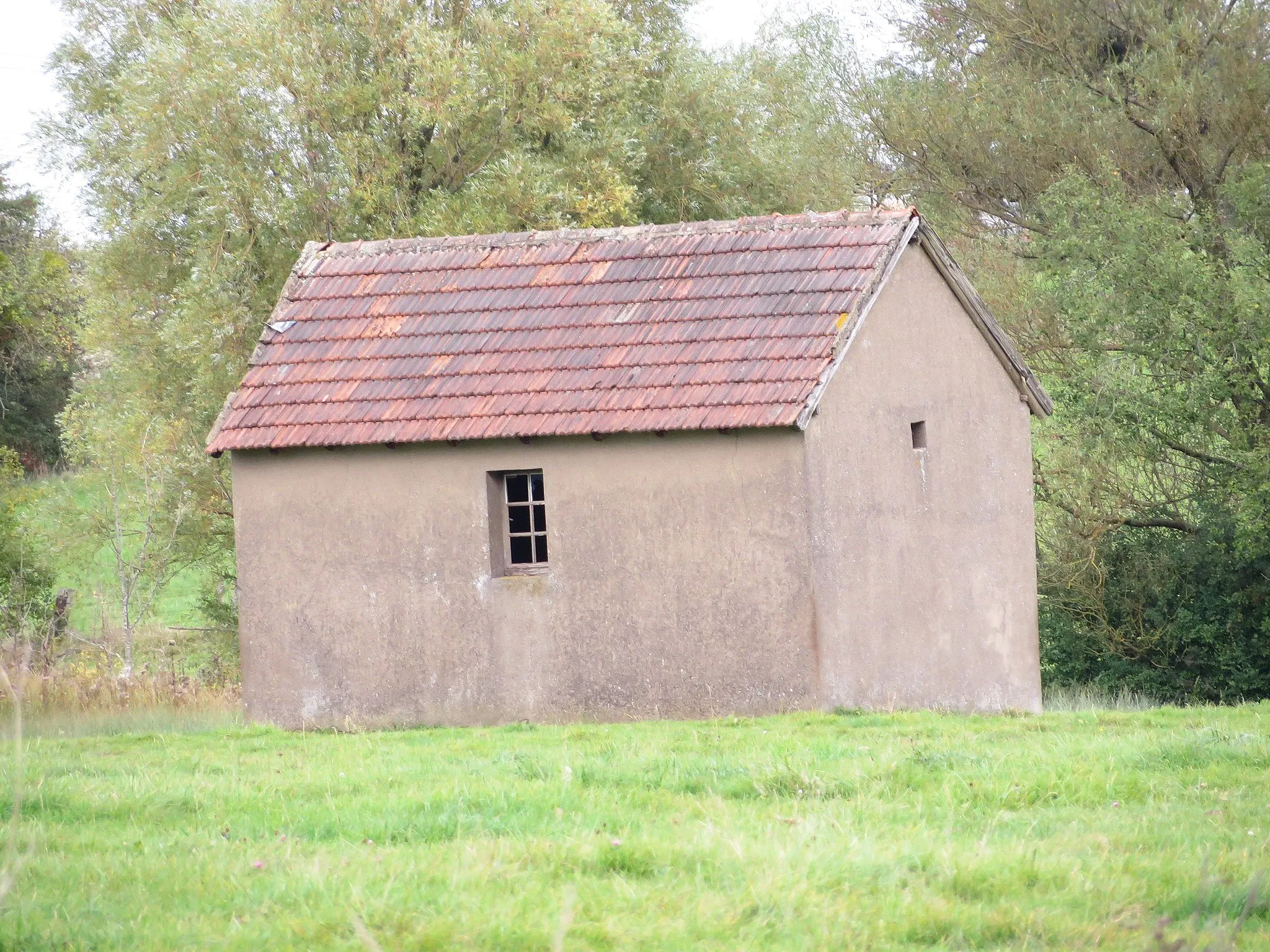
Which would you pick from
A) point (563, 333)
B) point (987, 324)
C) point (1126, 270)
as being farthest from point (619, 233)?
point (1126, 270)

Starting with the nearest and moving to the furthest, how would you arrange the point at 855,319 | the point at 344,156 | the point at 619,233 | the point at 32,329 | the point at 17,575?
A: the point at 855,319
the point at 619,233
the point at 17,575
the point at 344,156
the point at 32,329

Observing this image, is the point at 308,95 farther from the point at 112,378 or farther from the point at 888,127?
the point at 888,127

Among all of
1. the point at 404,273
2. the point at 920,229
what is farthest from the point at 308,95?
the point at 920,229

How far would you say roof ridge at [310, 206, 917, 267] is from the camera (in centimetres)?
1559

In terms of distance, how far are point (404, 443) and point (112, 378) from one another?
12.7 meters

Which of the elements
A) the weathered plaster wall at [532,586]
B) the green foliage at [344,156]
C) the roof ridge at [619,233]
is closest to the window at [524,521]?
the weathered plaster wall at [532,586]

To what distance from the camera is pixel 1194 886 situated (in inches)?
219

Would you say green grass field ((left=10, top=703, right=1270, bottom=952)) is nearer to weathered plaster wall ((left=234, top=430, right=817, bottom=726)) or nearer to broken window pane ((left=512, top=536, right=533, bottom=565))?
weathered plaster wall ((left=234, top=430, right=817, bottom=726))

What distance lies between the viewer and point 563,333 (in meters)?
15.5

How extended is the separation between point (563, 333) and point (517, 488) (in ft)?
5.72

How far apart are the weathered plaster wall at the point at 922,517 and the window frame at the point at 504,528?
2.92 metres

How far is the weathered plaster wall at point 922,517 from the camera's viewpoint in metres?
14.3

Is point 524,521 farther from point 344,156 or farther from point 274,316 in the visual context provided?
point 344,156

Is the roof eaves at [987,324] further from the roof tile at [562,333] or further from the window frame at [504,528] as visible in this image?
the window frame at [504,528]
